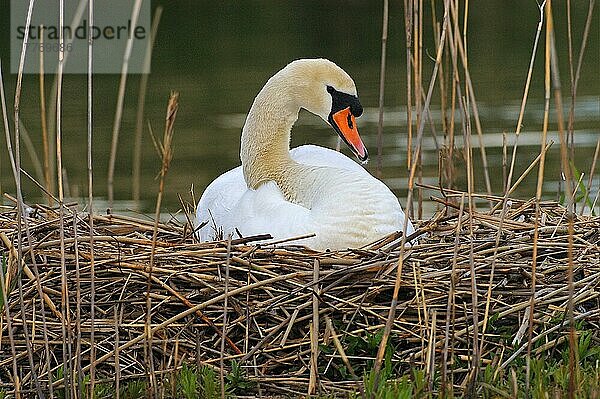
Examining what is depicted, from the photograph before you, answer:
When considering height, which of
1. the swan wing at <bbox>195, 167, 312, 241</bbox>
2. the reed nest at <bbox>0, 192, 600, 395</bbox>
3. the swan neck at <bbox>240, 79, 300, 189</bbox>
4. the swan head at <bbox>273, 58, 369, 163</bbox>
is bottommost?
the reed nest at <bbox>0, 192, 600, 395</bbox>

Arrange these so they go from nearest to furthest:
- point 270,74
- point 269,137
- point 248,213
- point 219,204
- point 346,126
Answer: point 248,213, point 346,126, point 269,137, point 219,204, point 270,74

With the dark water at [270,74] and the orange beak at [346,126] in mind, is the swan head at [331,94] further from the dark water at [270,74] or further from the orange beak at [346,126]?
the dark water at [270,74]

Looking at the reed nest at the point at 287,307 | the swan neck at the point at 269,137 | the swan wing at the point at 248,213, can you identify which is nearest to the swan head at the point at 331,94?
the swan neck at the point at 269,137

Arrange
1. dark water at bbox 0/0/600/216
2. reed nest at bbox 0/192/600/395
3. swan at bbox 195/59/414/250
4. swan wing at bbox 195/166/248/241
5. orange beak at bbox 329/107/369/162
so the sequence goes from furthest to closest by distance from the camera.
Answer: dark water at bbox 0/0/600/216 → swan wing at bbox 195/166/248/241 → orange beak at bbox 329/107/369/162 → swan at bbox 195/59/414/250 → reed nest at bbox 0/192/600/395

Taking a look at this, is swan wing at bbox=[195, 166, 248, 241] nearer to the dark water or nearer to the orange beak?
the orange beak

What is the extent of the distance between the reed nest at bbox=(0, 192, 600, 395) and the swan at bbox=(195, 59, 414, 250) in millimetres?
159

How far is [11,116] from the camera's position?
1252 centimetres

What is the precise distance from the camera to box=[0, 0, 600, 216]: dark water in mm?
10719

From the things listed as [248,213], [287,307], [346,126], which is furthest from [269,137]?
[287,307]

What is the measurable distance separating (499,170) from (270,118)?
17.5ft

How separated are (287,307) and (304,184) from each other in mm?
1086

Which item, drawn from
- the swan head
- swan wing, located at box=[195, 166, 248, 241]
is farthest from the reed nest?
the swan head

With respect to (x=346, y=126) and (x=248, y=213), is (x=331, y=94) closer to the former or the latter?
(x=346, y=126)

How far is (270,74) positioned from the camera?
15375 mm
